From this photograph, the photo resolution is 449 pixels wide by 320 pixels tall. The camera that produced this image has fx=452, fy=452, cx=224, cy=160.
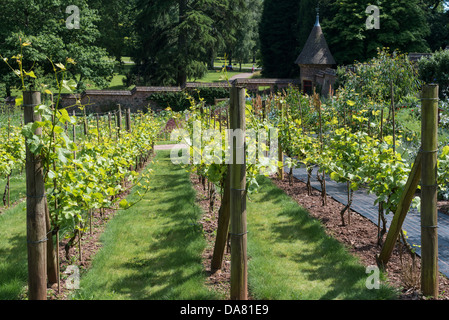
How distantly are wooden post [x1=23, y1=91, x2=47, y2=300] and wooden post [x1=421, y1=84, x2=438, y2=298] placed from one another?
3.02 metres

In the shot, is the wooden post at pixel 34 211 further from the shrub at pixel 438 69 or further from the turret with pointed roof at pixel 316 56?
the turret with pointed roof at pixel 316 56

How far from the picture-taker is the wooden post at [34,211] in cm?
331

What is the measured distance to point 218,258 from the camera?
4680mm

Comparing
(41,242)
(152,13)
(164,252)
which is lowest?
(164,252)

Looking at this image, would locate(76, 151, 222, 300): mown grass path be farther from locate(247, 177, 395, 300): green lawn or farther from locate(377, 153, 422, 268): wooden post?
locate(377, 153, 422, 268): wooden post

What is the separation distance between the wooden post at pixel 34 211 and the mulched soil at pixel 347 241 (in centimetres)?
169

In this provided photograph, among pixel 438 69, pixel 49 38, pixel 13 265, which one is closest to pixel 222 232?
pixel 13 265

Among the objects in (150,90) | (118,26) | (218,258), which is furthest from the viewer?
(118,26)

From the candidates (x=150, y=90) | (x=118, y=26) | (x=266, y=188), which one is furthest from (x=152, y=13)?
(x=266, y=188)

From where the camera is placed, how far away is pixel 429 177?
3.71 m

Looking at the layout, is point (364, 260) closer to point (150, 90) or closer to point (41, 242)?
point (41, 242)

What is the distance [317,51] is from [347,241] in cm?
2460

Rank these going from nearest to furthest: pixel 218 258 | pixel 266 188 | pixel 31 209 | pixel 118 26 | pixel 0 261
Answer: pixel 31 209 → pixel 218 258 → pixel 0 261 → pixel 266 188 → pixel 118 26
